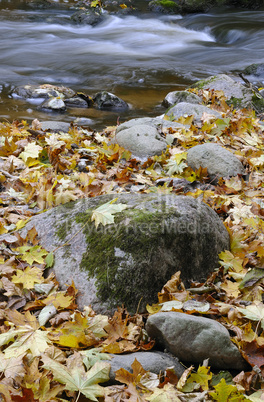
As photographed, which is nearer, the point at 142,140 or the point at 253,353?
the point at 253,353

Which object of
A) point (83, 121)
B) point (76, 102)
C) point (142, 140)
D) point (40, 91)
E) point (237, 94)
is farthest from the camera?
point (40, 91)

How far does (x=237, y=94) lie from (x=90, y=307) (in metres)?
6.09

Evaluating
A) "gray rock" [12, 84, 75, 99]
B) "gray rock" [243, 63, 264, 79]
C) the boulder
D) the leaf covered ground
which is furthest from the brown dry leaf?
"gray rock" [243, 63, 264, 79]

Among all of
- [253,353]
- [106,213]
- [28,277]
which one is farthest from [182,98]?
[253,353]

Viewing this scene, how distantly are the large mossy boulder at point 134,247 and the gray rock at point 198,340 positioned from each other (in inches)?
14.3

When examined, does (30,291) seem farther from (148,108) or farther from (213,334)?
(148,108)

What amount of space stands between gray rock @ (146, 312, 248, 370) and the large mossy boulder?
1.19 ft

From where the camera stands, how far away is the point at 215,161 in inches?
164

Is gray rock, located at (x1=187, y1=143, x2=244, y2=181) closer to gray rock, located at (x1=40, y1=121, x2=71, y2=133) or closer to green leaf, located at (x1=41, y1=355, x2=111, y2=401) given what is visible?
gray rock, located at (x1=40, y1=121, x2=71, y2=133)

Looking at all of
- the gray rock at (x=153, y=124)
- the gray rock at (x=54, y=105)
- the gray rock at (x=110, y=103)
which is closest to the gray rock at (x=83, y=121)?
the gray rock at (x=54, y=105)

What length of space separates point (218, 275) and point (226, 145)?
2.66 metres

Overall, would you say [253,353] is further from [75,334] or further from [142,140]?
[142,140]

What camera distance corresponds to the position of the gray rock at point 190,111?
593 centimetres

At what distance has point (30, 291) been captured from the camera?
240 centimetres
